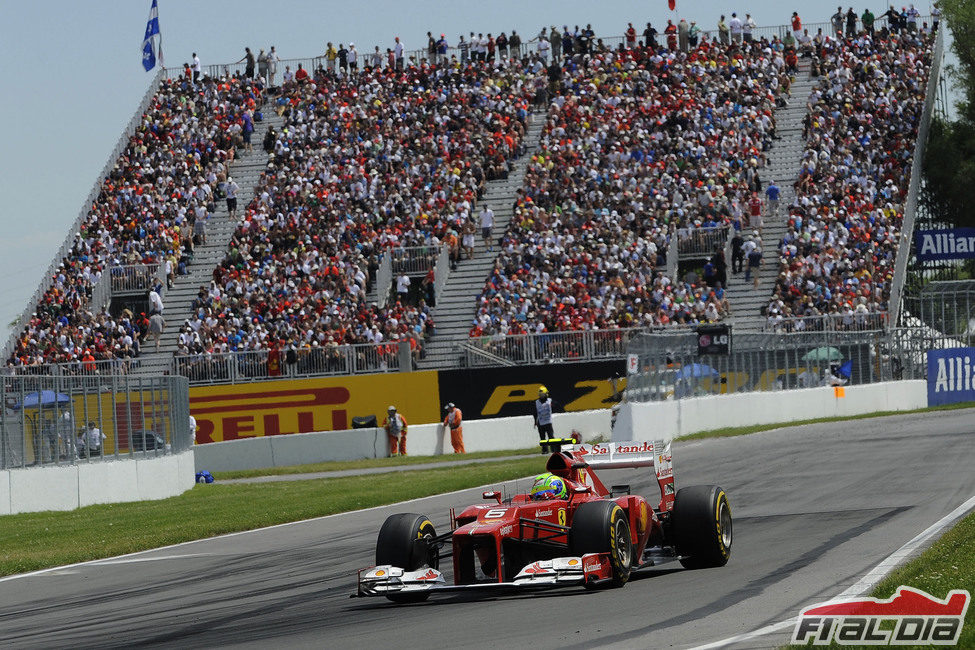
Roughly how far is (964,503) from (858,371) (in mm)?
21857

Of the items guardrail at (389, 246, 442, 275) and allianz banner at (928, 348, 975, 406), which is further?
guardrail at (389, 246, 442, 275)

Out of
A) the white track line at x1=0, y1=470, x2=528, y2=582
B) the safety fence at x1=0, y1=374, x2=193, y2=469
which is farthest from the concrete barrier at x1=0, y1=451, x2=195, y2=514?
the white track line at x1=0, y1=470, x2=528, y2=582

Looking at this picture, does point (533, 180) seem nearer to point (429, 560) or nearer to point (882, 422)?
point (882, 422)

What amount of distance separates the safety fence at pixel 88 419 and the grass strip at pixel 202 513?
1.07 metres

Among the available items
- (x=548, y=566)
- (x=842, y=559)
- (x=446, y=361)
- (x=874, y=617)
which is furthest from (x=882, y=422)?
(x=874, y=617)

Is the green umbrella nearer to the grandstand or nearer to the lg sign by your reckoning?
the grandstand

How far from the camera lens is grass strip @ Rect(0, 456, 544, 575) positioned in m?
19.2

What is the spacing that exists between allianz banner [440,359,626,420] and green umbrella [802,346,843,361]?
504 cm

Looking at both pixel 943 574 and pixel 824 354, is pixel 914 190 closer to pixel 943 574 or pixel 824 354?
pixel 824 354

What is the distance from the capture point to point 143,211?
50.9m

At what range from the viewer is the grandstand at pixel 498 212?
4150 centimetres

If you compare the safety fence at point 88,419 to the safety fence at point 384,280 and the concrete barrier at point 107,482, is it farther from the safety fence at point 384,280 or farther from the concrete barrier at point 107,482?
the safety fence at point 384,280

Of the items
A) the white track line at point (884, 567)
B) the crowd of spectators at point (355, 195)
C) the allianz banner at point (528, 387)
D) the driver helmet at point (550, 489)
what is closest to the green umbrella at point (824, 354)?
the allianz banner at point (528, 387)

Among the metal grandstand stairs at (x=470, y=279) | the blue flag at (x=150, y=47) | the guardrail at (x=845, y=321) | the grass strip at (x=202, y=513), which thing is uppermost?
the blue flag at (x=150, y=47)
